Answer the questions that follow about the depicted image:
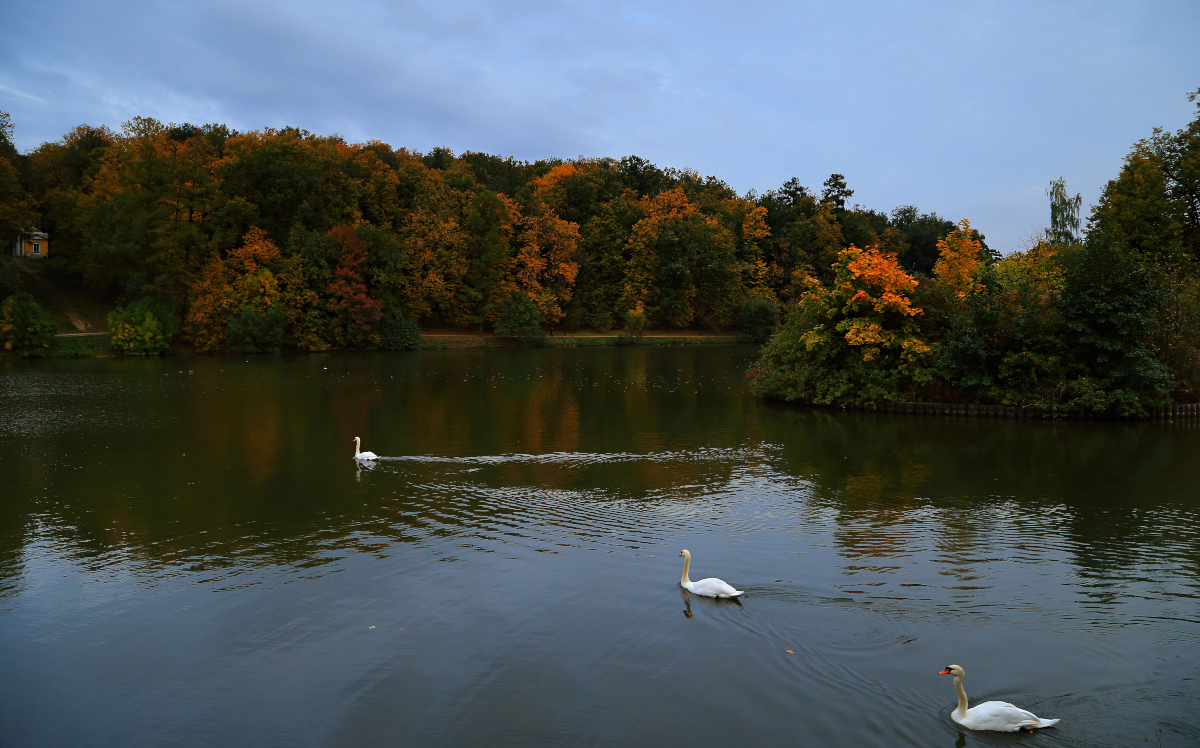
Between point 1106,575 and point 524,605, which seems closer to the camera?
point 524,605

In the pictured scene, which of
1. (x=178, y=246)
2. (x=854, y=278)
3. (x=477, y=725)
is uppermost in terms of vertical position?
(x=178, y=246)

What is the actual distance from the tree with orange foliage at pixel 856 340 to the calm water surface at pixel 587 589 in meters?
5.77

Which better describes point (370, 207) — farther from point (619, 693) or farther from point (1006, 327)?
point (619, 693)

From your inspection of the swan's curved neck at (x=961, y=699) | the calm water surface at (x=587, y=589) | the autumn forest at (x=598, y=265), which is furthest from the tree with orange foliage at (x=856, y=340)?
the swan's curved neck at (x=961, y=699)

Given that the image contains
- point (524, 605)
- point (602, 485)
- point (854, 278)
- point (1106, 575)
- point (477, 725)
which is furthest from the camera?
point (854, 278)

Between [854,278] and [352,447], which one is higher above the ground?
[854,278]

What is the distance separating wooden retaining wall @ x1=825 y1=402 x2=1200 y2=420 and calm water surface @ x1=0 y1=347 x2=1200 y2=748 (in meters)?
3.62

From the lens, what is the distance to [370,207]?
67.6m

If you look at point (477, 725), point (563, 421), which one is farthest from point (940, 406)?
point (477, 725)

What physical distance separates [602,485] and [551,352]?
44141 millimetres

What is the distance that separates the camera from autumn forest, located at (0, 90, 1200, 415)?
2511 cm

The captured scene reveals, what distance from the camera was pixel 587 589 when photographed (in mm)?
9906

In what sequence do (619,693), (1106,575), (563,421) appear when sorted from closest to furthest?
(619,693) → (1106,575) → (563,421)

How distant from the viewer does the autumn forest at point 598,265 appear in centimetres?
2511
